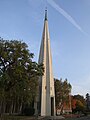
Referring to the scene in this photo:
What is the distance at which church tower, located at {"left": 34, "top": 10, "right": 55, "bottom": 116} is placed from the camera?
62.1 m

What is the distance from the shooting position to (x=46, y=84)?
6462cm

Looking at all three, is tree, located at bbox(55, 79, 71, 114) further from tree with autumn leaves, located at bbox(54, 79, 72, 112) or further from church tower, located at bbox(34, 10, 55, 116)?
church tower, located at bbox(34, 10, 55, 116)

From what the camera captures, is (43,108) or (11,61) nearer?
(11,61)

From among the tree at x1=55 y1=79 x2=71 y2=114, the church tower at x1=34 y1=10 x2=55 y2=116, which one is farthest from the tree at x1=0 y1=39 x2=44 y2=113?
the tree at x1=55 y1=79 x2=71 y2=114

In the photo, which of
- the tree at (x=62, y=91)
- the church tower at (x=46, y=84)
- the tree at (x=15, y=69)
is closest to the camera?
the tree at (x=15, y=69)

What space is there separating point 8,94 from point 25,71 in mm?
5238

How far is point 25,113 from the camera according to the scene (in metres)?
59.4

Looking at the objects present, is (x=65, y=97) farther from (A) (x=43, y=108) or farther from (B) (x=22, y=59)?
(B) (x=22, y=59)

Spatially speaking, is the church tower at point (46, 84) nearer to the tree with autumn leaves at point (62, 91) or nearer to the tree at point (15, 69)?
the tree with autumn leaves at point (62, 91)

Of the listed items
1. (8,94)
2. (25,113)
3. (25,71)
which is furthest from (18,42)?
(25,113)

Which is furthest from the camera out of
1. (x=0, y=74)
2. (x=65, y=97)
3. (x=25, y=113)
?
(x=65, y=97)

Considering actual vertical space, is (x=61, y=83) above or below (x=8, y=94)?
above

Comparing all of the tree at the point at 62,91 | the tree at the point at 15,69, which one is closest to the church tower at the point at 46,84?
the tree at the point at 62,91

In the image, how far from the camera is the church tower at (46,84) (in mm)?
62084
